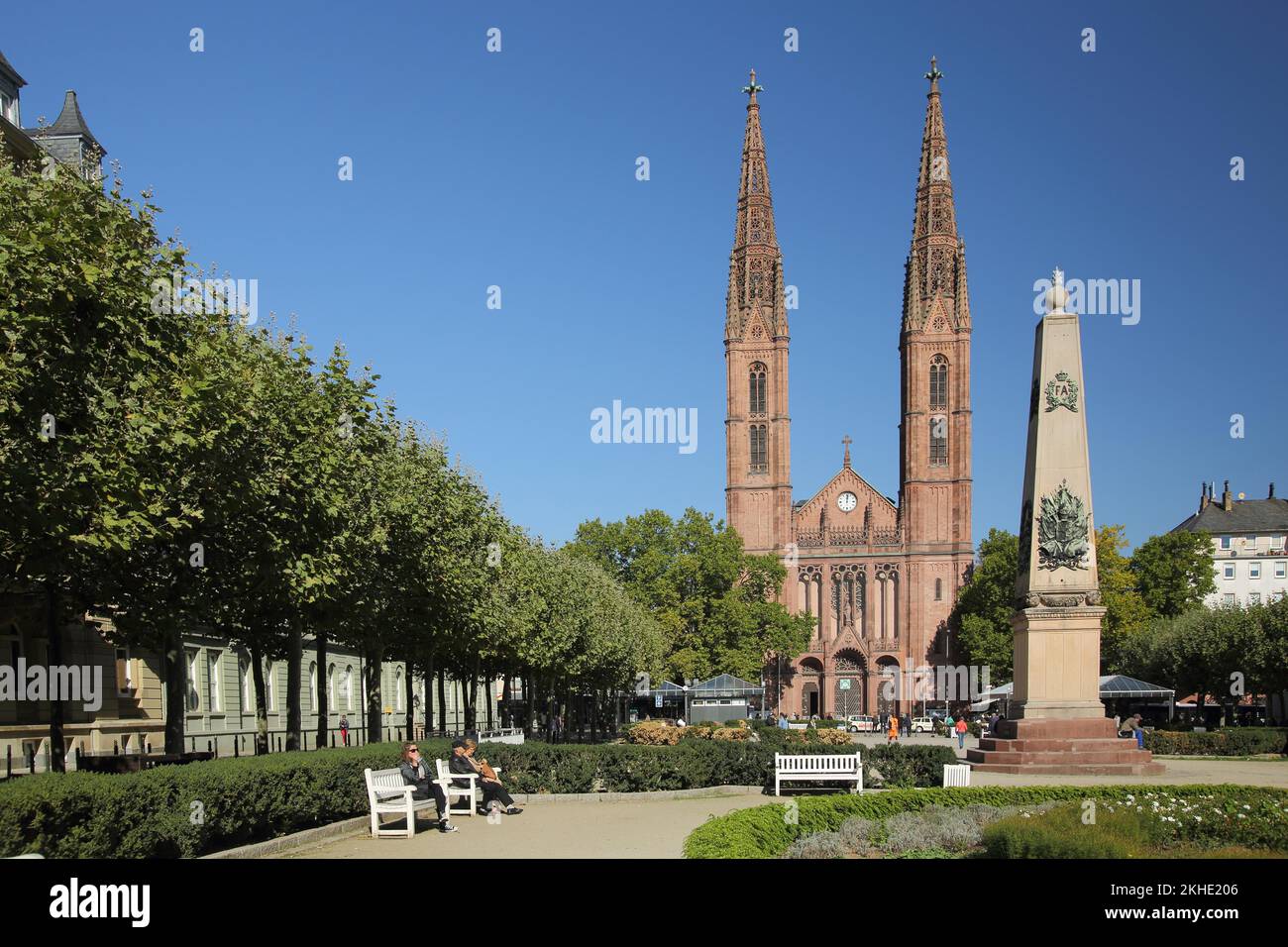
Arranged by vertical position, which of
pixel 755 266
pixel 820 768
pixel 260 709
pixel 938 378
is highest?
pixel 755 266

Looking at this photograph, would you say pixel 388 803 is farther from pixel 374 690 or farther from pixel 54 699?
pixel 374 690

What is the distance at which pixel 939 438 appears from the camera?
105938mm

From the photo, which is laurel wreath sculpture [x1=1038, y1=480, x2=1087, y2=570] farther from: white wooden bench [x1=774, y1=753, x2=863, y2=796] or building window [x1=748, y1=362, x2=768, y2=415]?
building window [x1=748, y1=362, x2=768, y2=415]

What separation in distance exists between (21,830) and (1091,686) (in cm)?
2245

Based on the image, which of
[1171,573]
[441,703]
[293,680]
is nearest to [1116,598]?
[1171,573]

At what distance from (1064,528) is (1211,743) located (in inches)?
818

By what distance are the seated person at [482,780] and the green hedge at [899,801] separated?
5.14 meters

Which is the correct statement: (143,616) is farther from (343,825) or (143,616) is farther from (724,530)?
(724,530)

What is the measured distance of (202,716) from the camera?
38750 millimetres

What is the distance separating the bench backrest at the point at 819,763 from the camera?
2228 centimetres

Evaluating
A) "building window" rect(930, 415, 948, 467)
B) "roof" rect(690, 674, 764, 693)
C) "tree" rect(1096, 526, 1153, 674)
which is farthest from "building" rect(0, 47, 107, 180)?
"building window" rect(930, 415, 948, 467)

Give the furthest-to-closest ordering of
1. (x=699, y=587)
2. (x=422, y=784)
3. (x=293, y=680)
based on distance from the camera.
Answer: (x=699, y=587) → (x=293, y=680) → (x=422, y=784)

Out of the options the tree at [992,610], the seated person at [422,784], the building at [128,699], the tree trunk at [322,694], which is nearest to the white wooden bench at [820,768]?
the seated person at [422,784]

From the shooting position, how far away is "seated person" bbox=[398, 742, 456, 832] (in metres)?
17.8
